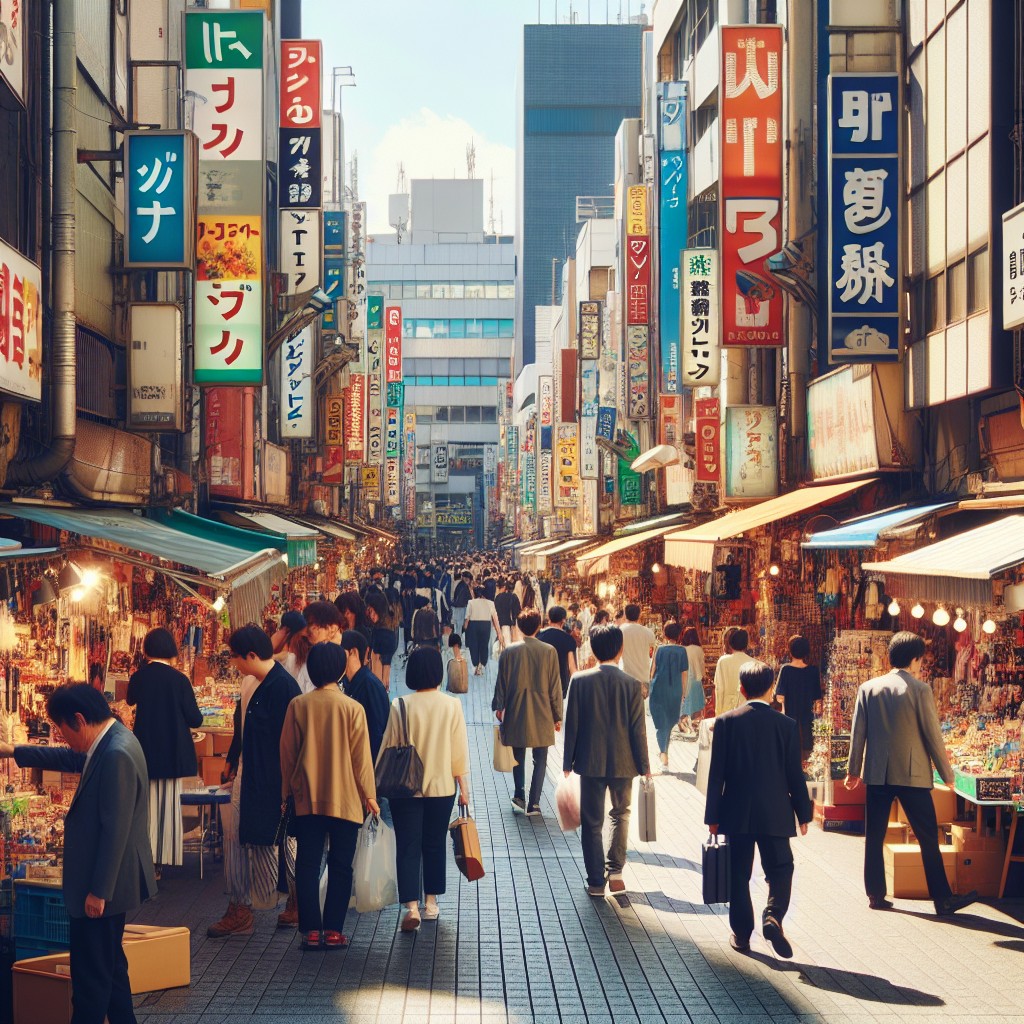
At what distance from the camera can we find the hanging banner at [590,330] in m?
Answer: 39.8

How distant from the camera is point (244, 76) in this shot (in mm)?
17891

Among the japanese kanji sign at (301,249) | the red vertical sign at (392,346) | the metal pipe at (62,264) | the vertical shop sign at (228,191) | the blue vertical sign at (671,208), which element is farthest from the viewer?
the red vertical sign at (392,346)

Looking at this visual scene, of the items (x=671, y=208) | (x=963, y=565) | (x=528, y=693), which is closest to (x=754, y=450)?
(x=528, y=693)

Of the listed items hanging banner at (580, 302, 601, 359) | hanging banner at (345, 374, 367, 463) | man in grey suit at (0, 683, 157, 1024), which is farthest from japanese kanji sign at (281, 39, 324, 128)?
man in grey suit at (0, 683, 157, 1024)

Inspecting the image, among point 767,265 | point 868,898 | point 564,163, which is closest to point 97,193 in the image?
point 767,265

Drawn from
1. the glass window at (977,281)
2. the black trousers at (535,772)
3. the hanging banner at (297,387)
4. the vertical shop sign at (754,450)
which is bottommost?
the black trousers at (535,772)

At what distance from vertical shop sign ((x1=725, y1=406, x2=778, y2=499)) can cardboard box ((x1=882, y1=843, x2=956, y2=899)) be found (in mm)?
10207

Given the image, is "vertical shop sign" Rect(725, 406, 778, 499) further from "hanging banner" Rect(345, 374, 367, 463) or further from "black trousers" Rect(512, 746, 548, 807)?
"hanging banner" Rect(345, 374, 367, 463)

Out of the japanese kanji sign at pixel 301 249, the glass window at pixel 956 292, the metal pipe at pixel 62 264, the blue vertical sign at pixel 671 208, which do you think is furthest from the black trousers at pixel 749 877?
the blue vertical sign at pixel 671 208

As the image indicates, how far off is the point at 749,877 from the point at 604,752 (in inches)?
63.2

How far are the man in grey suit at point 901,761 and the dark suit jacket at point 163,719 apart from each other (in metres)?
4.35

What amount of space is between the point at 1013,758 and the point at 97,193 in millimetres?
10612

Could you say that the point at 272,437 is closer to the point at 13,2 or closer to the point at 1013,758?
the point at 13,2

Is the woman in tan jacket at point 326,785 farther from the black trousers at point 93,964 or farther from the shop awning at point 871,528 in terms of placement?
the shop awning at point 871,528
